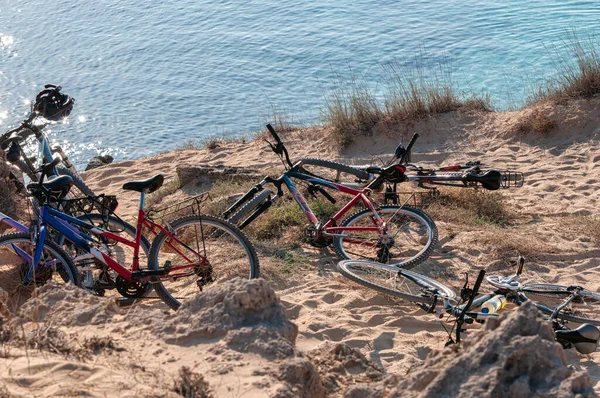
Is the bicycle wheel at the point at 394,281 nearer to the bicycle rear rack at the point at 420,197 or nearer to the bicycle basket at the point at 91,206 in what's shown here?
the bicycle rear rack at the point at 420,197

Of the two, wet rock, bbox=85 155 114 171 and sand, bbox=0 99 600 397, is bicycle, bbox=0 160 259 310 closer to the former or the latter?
sand, bbox=0 99 600 397

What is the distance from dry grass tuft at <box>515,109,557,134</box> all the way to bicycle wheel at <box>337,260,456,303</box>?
5458mm

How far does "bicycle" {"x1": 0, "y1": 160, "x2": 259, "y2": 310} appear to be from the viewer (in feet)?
19.1

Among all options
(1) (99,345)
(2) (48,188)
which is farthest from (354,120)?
(1) (99,345)

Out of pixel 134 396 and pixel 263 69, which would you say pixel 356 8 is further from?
pixel 134 396

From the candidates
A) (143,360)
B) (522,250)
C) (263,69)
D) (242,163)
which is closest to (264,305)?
(143,360)

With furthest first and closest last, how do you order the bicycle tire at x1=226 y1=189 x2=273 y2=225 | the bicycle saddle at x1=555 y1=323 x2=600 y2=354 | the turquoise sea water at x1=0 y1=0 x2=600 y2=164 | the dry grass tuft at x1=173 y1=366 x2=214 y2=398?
the turquoise sea water at x1=0 y1=0 x2=600 y2=164, the bicycle tire at x1=226 y1=189 x2=273 y2=225, the bicycle saddle at x1=555 y1=323 x2=600 y2=354, the dry grass tuft at x1=173 y1=366 x2=214 y2=398

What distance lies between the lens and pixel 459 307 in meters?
5.48

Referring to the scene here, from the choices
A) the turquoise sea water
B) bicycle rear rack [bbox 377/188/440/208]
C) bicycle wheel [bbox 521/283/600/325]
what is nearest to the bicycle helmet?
bicycle rear rack [bbox 377/188/440/208]

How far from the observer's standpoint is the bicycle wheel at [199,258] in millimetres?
5988

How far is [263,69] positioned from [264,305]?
15852 mm

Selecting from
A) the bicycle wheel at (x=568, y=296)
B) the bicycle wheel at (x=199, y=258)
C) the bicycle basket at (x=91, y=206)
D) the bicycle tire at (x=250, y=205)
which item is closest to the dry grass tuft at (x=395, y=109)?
the bicycle tire at (x=250, y=205)

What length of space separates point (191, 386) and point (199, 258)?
8.66ft

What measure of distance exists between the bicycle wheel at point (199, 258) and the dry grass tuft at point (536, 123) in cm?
602
